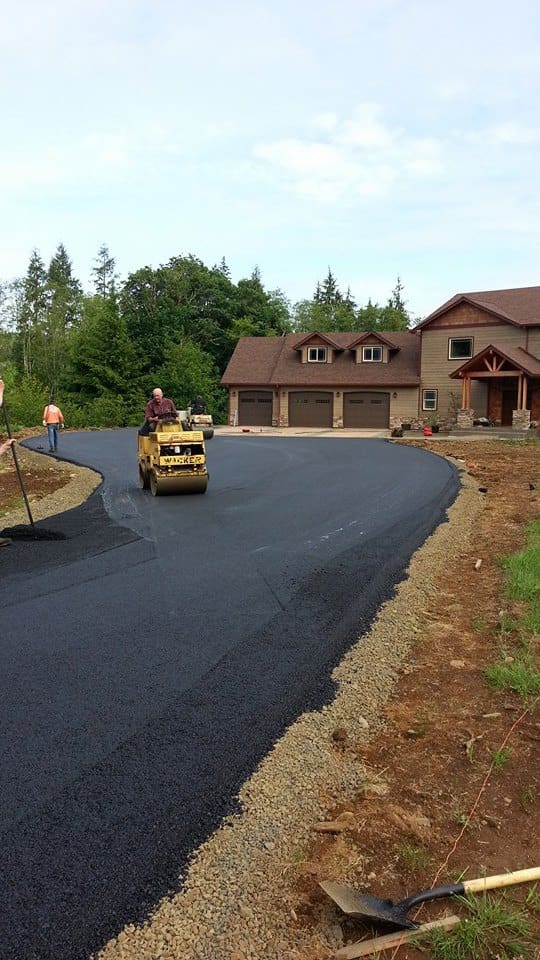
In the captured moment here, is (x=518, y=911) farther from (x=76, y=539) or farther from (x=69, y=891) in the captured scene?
(x=76, y=539)

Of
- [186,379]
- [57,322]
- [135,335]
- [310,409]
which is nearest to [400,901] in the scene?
[310,409]

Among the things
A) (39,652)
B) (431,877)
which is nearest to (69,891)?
(431,877)

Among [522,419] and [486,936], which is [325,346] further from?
[486,936]

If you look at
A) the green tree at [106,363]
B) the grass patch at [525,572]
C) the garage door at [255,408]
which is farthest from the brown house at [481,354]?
the grass patch at [525,572]

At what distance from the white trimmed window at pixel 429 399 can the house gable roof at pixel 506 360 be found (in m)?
2.99

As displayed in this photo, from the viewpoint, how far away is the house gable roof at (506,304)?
34.2 meters

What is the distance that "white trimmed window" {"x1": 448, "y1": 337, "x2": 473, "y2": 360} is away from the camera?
35.6 meters

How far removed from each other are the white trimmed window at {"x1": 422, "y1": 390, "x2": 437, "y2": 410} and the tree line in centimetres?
1675

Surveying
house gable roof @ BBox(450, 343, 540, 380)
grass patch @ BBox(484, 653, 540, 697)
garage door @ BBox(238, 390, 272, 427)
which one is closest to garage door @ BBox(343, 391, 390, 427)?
garage door @ BBox(238, 390, 272, 427)

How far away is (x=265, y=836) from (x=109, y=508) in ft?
27.3

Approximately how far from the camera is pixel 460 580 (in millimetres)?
7117

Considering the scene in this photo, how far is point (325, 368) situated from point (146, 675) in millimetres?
37234

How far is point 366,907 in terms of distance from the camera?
252 cm

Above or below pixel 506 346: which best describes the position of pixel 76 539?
below
